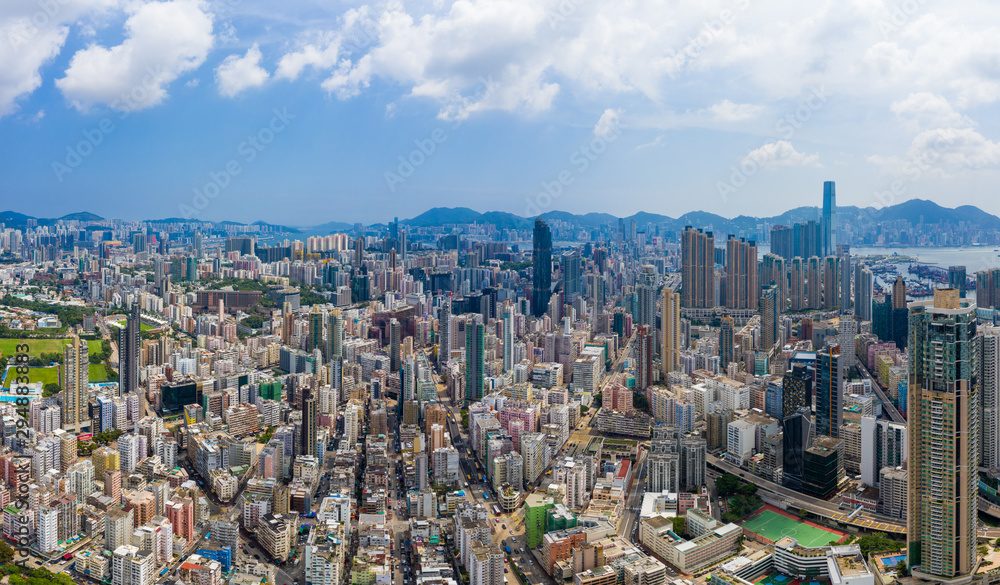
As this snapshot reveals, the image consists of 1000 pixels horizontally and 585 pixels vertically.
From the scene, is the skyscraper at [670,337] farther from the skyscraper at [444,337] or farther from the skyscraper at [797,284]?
the skyscraper at [797,284]

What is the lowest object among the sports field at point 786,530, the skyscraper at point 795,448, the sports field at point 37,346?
the sports field at point 786,530

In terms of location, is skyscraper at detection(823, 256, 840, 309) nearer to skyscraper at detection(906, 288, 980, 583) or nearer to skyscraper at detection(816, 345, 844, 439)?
skyscraper at detection(816, 345, 844, 439)

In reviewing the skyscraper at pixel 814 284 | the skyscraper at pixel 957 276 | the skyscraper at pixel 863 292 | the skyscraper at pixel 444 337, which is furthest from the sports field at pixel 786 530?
the skyscraper at pixel 814 284

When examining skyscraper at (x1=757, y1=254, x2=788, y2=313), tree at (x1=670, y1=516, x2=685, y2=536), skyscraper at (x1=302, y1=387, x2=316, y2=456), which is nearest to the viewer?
tree at (x1=670, y1=516, x2=685, y2=536)

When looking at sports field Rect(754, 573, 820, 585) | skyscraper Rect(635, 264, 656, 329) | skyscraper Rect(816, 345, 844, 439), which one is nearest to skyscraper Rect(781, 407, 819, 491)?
skyscraper Rect(816, 345, 844, 439)

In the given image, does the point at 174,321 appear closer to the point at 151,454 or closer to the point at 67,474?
the point at 151,454

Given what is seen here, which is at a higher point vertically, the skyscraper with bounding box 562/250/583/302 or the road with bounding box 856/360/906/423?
the skyscraper with bounding box 562/250/583/302
